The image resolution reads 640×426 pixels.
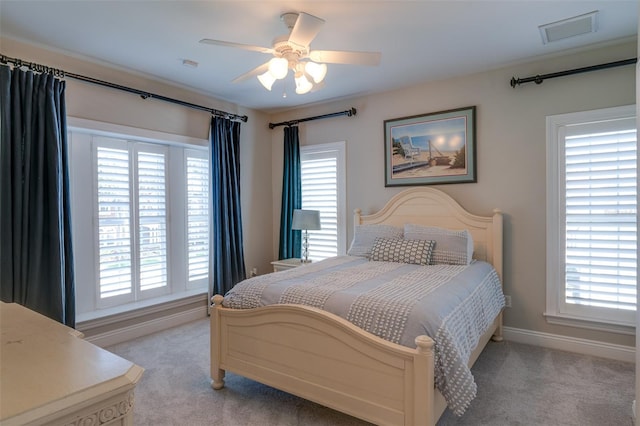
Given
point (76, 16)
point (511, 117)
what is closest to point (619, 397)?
point (511, 117)

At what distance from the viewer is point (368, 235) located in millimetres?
3736

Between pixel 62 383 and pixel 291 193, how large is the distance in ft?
13.1

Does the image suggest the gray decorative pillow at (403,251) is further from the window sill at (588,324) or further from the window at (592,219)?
the window sill at (588,324)

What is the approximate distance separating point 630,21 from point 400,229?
2.39 metres

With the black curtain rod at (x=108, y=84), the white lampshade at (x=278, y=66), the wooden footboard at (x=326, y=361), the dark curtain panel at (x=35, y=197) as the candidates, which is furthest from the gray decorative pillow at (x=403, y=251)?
the dark curtain panel at (x=35, y=197)

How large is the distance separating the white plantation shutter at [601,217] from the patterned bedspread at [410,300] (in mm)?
749

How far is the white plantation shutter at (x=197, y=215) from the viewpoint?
165 inches

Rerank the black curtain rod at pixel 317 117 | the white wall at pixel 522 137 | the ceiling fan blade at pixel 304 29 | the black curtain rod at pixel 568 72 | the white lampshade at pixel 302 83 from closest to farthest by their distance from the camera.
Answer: the ceiling fan blade at pixel 304 29 < the white lampshade at pixel 302 83 < the black curtain rod at pixel 568 72 < the white wall at pixel 522 137 < the black curtain rod at pixel 317 117

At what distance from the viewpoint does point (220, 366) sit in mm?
2535

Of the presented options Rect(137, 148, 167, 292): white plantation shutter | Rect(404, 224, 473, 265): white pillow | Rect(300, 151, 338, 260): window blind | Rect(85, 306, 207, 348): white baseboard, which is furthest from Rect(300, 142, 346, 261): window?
Rect(137, 148, 167, 292): white plantation shutter

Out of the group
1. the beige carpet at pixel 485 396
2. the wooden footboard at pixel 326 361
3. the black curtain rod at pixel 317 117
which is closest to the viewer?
the wooden footboard at pixel 326 361

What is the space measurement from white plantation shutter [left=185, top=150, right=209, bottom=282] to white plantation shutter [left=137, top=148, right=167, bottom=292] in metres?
0.30

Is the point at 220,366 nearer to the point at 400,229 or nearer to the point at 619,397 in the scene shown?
the point at 400,229

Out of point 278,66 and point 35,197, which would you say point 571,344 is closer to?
point 278,66
